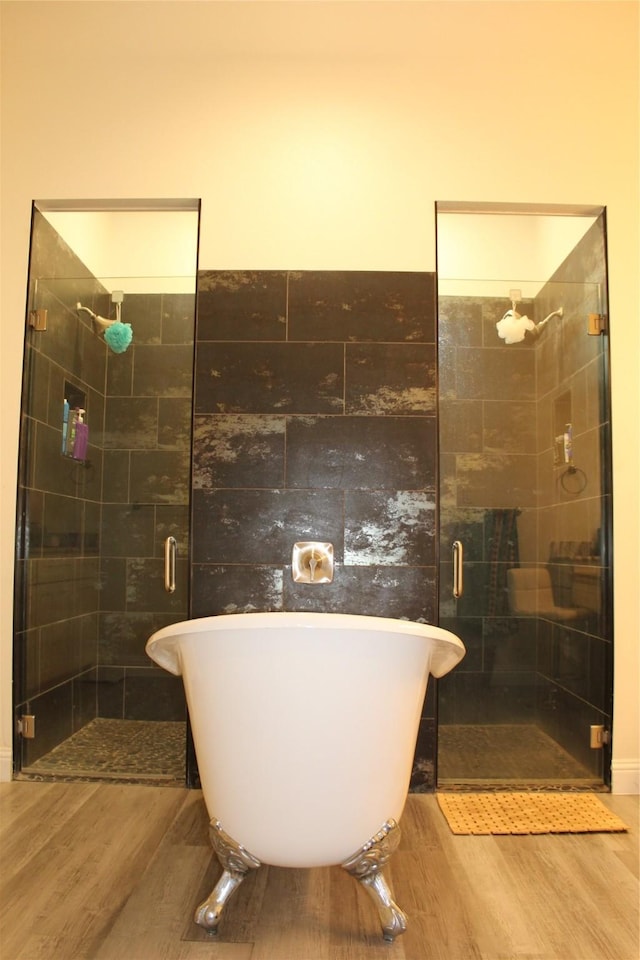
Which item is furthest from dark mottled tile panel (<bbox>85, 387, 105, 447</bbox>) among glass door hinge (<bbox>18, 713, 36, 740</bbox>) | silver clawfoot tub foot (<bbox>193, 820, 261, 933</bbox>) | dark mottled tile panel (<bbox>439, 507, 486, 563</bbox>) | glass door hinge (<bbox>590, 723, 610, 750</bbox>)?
glass door hinge (<bbox>590, 723, 610, 750</bbox>)

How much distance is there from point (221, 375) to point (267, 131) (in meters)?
1.03

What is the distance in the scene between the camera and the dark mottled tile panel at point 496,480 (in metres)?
2.48

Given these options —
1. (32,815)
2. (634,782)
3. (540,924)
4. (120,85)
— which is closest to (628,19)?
(120,85)

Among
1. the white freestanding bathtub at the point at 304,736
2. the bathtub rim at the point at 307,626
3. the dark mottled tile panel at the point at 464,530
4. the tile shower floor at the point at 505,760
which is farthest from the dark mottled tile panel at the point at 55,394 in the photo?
the tile shower floor at the point at 505,760

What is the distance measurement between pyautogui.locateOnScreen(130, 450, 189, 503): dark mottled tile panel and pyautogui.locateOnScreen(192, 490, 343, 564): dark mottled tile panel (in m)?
0.24

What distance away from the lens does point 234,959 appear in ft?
4.37

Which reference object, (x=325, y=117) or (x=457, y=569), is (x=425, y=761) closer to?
(x=457, y=569)

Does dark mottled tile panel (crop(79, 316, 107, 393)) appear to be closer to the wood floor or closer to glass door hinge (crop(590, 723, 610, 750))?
the wood floor

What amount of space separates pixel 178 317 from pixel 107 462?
2.25 feet

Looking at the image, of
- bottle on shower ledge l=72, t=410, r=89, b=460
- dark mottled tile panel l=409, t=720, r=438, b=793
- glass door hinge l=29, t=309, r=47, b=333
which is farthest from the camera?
bottle on shower ledge l=72, t=410, r=89, b=460

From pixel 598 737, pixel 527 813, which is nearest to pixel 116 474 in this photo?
pixel 527 813

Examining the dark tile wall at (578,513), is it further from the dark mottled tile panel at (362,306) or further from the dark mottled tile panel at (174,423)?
the dark mottled tile panel at (174,423)

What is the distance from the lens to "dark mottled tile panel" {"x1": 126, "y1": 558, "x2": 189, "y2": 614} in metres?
2.67

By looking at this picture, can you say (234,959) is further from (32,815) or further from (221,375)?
(221,375)
